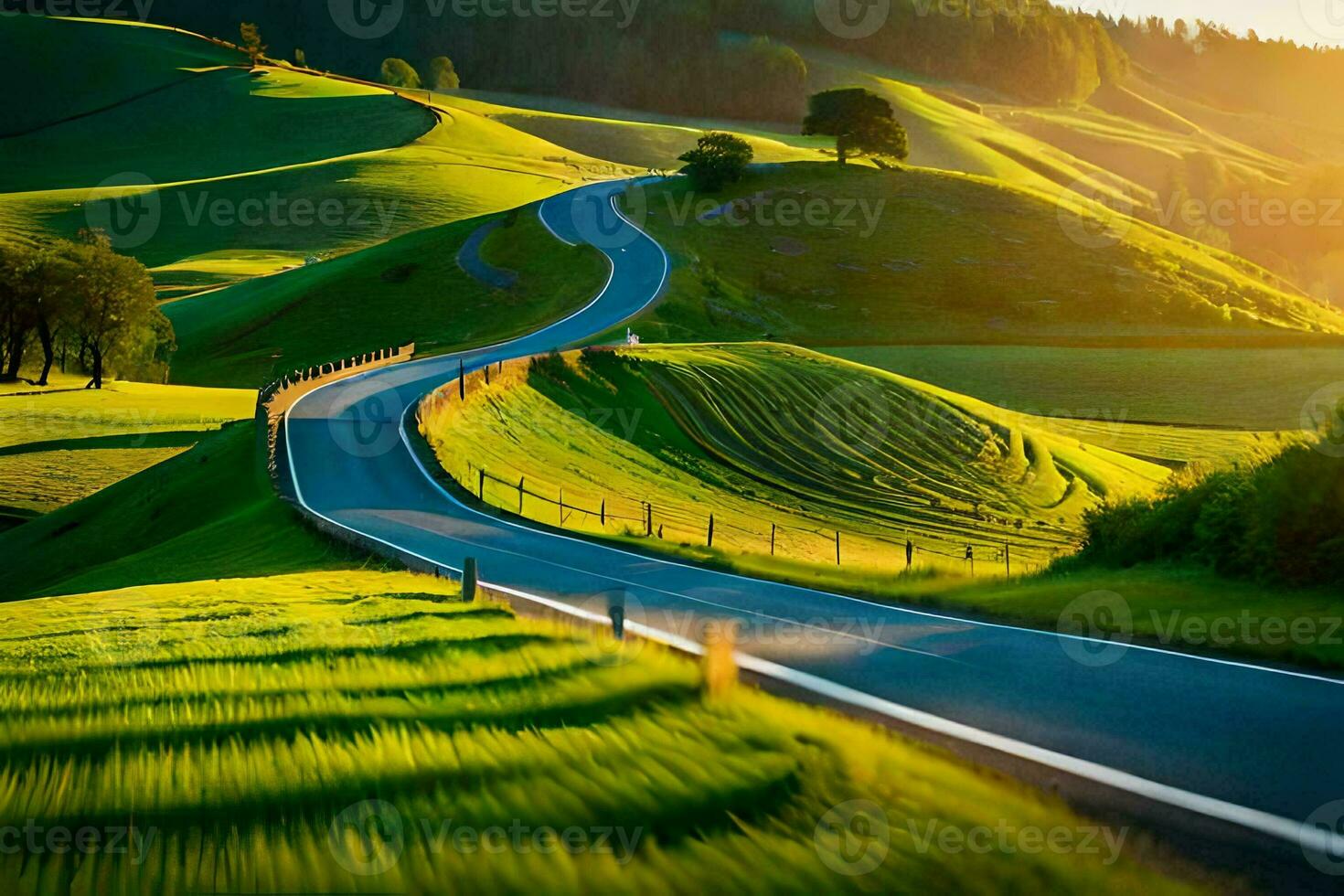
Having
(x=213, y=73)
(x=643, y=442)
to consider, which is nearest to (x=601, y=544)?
(x=643, y=442)

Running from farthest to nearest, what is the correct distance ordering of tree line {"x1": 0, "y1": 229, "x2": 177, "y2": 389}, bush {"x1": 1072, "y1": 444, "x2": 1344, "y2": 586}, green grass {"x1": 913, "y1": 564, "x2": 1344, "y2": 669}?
tree line {"x1": 0, "y1": 229, "x2": 177, "y2": 389}
bush {"x1": 1072, "y1": 444, "x2": 1344, "y2": 586}
green grass {"x1": 913, "y1": 564, "x2": 1344, "y2": 669}

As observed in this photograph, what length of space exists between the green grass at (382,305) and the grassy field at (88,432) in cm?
913

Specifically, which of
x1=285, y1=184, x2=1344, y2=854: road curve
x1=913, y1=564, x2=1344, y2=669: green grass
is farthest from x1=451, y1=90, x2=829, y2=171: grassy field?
x1=913, y1=564, x2=1344, y2=669: green grass

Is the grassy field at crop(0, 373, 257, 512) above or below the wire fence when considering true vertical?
below

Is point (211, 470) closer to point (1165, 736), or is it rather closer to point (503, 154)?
point (1165, 736)

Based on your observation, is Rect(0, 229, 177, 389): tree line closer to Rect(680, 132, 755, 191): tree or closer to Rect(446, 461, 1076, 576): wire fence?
Rect(446, 461, 1076, 576): wire fence

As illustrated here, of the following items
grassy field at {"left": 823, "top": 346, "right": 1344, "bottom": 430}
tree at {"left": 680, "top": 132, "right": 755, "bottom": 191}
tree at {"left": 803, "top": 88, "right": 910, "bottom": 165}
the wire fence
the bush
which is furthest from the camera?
tree at {"left": 803, "top": 88, "right": 910, "bottom": 165}

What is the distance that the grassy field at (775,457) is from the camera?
110 ft

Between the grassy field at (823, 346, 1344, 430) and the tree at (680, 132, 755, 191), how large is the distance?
83.6ft

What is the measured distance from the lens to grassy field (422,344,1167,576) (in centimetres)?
3356

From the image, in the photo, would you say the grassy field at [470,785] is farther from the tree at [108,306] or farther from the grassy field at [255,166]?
the grassy field at [255,166]

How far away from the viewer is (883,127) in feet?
312

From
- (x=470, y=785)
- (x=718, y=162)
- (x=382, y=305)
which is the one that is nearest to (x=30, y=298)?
(x=382, y=305)

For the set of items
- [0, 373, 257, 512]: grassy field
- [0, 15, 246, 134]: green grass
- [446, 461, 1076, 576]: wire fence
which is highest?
[0, 15, 246, 134]: green grass
